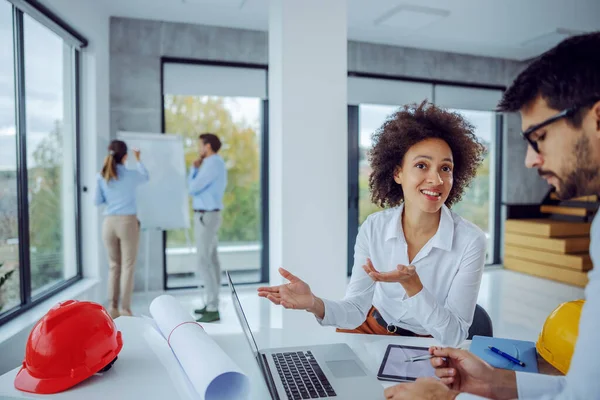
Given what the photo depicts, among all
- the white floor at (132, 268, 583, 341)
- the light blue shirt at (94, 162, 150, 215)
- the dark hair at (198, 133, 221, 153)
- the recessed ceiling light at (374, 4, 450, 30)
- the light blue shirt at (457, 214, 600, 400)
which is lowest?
the white floor at (132, 268, 583, 341)

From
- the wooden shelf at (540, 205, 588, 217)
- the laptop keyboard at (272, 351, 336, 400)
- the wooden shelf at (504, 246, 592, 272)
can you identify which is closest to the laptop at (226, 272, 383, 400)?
the laptop keyboard at (272, 351, 336, 400)

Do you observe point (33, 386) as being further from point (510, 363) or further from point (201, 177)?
point (201, 177)

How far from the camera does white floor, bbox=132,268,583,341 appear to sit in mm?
3725

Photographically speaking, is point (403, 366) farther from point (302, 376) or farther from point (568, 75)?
point (568, 75)

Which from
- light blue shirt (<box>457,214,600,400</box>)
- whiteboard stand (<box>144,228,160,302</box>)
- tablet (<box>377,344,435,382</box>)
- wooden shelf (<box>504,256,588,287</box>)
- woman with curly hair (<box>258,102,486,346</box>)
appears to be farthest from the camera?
wooden shelf (<box>504,256,588,287</box>)

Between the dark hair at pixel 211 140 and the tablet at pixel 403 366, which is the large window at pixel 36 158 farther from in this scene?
the tablet at pixel 403 366

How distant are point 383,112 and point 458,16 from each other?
1.41 m

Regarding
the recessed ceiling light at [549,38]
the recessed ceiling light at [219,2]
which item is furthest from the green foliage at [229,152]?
the recessed ceiling light at [549,38]

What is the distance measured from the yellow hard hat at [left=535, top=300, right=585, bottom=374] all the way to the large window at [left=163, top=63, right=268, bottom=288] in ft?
12.7

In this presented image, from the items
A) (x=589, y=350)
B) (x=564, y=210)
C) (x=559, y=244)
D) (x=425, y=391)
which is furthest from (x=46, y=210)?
(x=564, y=210)

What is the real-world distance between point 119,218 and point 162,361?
270cm

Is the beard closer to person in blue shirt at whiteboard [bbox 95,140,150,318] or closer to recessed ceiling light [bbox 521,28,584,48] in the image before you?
person in blue shirt at whiteboard [bbox 95,140,150,318]

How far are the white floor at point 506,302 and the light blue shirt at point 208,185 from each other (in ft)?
3.24

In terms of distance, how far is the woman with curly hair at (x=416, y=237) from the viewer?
4.95 feet
